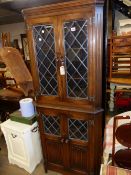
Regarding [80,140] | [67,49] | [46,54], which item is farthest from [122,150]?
[46,54]

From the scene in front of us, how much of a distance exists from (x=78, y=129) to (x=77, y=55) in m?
0.82

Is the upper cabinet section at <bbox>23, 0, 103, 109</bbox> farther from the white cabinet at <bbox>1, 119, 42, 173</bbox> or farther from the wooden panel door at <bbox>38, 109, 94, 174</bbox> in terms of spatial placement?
the white cabinet at <bbox>1, 119, 42, 173</bbox>

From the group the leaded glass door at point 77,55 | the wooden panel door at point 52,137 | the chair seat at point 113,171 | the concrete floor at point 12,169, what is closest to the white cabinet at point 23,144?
the concrete floor at point 12,169

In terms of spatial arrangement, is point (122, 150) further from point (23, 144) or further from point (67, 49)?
point (23, 144)

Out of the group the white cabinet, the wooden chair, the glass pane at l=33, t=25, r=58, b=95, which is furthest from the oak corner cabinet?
the wooden chair

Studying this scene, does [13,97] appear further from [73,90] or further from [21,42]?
[21,42]

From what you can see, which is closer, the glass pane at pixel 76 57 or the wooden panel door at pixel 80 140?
the glass pane at pixel 76 57

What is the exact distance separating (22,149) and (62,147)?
0.59 m

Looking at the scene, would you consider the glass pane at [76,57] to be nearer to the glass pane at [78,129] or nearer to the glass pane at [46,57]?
the glass pane at [46,57]

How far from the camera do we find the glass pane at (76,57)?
1.48 m

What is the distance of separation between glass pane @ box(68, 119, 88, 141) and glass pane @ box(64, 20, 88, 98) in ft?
1.02

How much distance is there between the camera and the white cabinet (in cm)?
210

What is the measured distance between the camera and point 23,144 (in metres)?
2.12

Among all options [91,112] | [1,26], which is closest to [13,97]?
[91,112]
